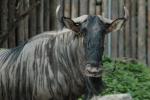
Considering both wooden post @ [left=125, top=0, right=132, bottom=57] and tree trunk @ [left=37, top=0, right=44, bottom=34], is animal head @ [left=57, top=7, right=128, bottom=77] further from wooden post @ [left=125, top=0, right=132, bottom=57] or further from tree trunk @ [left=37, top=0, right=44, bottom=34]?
wooden post @ [left=125, top=0, right=132, bottom=57]

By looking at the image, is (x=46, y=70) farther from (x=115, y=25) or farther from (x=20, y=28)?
(x=20, y=28)

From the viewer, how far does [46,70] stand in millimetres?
7770

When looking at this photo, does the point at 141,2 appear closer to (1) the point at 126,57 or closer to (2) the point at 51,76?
(1) the point at 126,57

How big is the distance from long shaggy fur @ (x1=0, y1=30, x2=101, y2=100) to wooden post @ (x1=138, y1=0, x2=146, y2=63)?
7761 millimetres

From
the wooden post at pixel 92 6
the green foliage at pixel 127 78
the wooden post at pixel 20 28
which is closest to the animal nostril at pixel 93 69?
the green foliage at pixel 127 78

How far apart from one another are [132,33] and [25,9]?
269 centimetres

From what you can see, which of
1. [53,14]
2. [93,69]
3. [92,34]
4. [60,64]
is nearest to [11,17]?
[53,14]

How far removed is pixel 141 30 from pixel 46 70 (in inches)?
321

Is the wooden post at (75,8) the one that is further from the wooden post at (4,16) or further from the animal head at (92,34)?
the animal head at (92,34)

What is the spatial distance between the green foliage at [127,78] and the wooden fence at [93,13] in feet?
3.42

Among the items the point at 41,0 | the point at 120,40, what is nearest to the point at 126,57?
the point at 120,40

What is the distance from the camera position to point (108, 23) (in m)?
7.86

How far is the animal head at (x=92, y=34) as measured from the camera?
7.45 metres

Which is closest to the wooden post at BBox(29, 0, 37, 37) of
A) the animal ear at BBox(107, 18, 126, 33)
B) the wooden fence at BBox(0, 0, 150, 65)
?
the wooden fence at BBox(0, 0, 150, 65)
